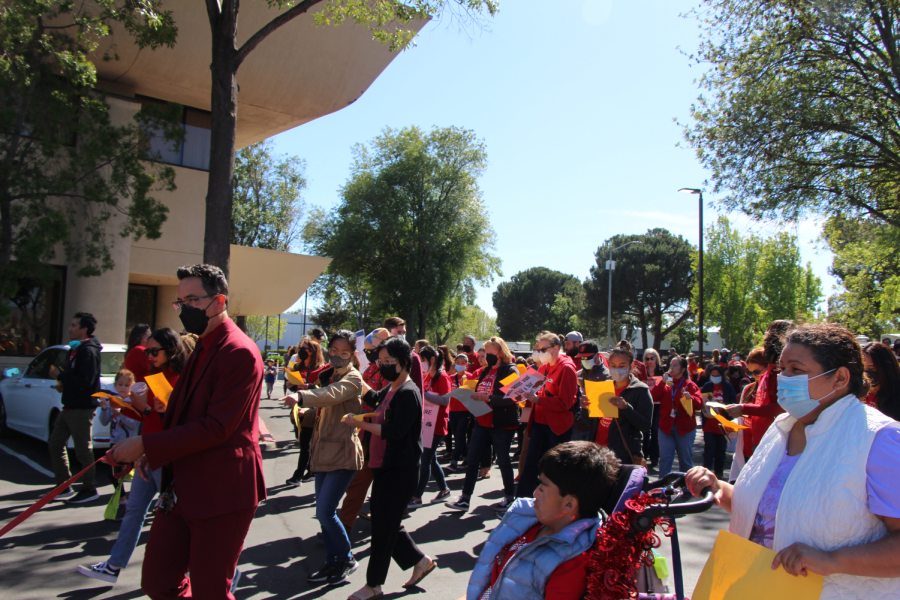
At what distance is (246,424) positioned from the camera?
2.84 metres

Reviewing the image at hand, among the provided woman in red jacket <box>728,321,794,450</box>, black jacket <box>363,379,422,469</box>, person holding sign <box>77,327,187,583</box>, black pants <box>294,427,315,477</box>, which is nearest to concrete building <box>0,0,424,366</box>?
black pants <box>294,427,315,477</box>

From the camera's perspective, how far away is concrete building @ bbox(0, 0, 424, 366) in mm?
14680

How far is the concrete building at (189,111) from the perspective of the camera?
14.7 m

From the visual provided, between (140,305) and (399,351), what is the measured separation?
16.8m

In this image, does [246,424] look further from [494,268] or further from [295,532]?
[494,268]

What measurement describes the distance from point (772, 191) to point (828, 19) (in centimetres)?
419

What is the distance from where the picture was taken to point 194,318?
3.00 m

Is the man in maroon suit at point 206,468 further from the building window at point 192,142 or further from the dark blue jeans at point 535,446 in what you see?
the building window at point 192,142

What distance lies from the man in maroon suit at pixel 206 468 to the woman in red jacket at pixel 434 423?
3.34 metres

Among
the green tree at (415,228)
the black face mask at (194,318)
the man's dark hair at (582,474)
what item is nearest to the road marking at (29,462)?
the black face mask at (194,318)

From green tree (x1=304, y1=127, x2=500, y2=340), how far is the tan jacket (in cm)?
2696

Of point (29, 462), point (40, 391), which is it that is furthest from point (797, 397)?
point (29, 462)

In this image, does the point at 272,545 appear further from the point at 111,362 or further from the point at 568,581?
the point at 111,362

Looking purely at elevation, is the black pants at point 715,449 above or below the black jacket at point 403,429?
below
